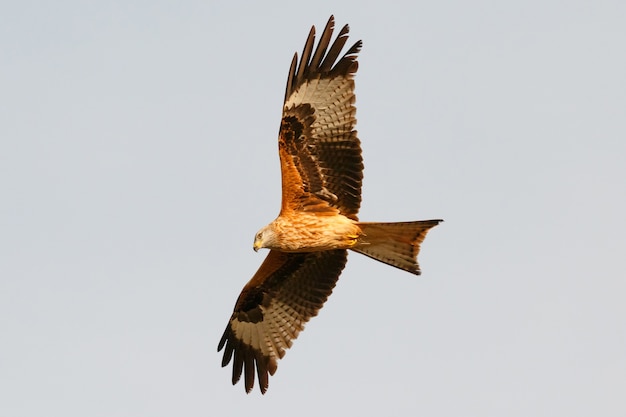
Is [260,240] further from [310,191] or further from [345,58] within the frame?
[345,58]

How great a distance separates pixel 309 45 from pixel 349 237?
2.15 m

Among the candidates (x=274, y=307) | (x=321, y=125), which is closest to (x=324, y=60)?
(x=321, y=125)

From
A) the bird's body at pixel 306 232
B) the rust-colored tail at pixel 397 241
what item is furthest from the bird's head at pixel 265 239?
the rust-colored tail at pixel 397 241

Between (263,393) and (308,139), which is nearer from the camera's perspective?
(308,139)

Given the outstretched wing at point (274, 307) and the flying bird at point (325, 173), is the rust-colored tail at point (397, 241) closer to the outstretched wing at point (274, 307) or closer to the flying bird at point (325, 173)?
the flying bird at point (325, 173)

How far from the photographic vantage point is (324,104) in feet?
43.0

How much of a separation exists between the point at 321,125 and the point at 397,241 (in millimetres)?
1532

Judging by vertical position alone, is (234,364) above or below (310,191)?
below

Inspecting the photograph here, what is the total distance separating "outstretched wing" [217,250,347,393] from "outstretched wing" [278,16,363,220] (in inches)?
50.7

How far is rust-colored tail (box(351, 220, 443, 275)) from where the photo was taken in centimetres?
1315

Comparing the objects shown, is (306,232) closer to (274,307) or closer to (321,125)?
(321,125)

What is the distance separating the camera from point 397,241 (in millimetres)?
13297

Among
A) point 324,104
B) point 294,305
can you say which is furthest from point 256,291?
point 324,104

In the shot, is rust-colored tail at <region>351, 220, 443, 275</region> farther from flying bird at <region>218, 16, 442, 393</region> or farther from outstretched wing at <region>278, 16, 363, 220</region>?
outstretched wing at <region>278, 16, 363, 220</region>
